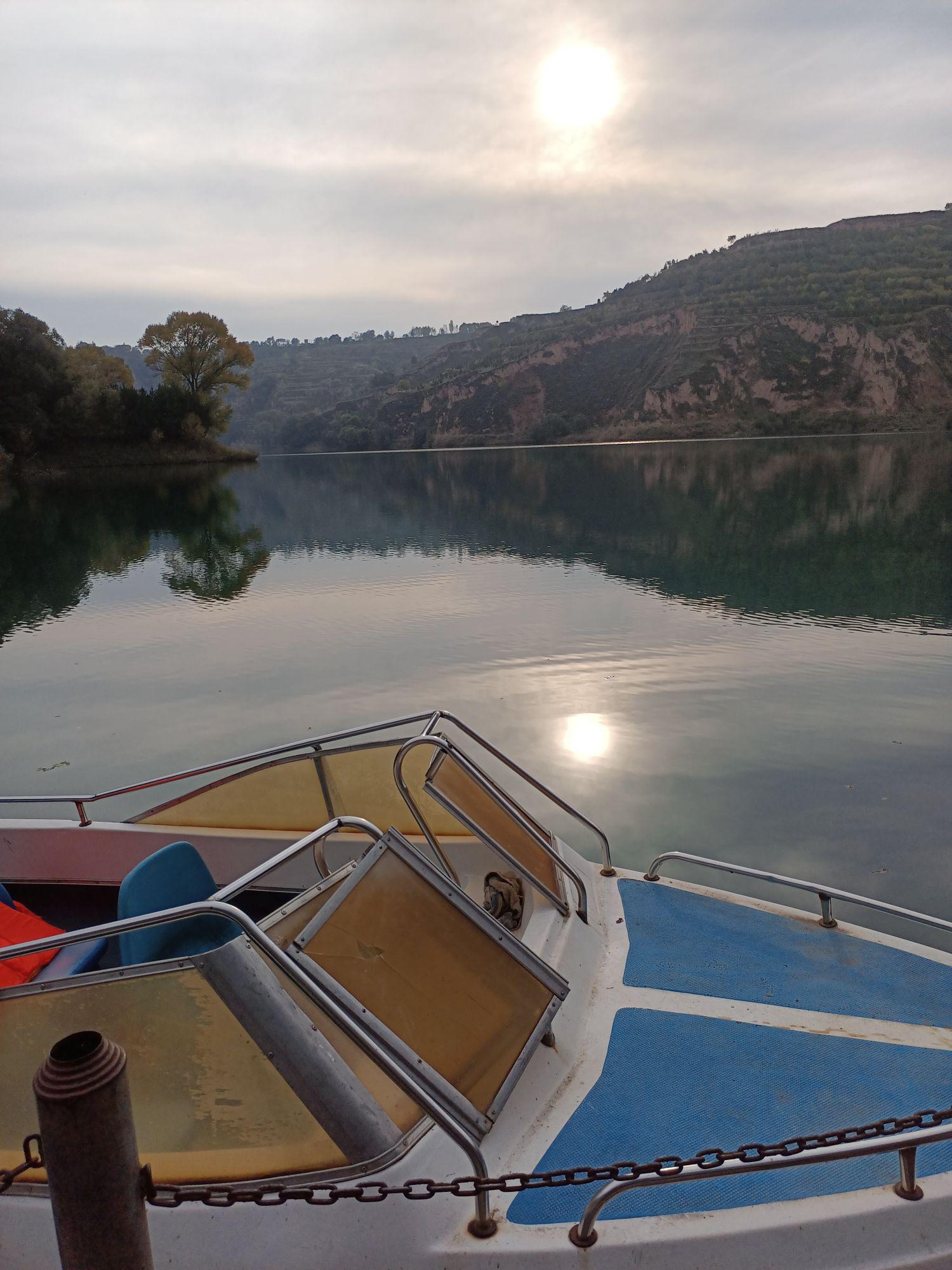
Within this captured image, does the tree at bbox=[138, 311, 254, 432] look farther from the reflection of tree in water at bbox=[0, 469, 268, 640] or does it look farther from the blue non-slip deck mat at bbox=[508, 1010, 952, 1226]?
the blue non-slip deck mat at bbox=[508, 1010, 952, 1226]

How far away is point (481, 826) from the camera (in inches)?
142

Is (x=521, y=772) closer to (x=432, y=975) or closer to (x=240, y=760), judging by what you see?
(x=240, y=760)

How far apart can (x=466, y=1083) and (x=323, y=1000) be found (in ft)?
2.09

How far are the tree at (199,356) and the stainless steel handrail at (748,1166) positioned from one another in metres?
76.3

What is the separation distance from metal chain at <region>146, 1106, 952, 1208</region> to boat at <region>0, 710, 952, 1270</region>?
0.05 ft

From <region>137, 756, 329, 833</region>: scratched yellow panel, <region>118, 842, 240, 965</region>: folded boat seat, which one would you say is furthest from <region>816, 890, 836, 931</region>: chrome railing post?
<region>118, 842, 240, 965</region>: folded boat seat

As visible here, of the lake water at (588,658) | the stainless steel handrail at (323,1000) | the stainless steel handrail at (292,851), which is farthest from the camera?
the lake water at (588,658)

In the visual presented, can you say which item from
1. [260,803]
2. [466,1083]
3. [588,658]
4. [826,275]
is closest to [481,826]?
[466,1083]

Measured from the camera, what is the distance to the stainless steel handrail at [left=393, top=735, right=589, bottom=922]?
3.59 metres

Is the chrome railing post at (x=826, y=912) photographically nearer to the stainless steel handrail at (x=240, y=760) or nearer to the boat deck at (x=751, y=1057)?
the boat deck at (x=751, y=1057)

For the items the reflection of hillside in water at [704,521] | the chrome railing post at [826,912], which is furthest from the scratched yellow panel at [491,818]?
the reflection of hillside in water at [704,521]

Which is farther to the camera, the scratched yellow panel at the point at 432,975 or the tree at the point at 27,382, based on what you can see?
the tree at the point at 27,382

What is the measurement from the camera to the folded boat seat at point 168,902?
314cm

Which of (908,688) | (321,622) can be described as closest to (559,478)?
(321,622)
